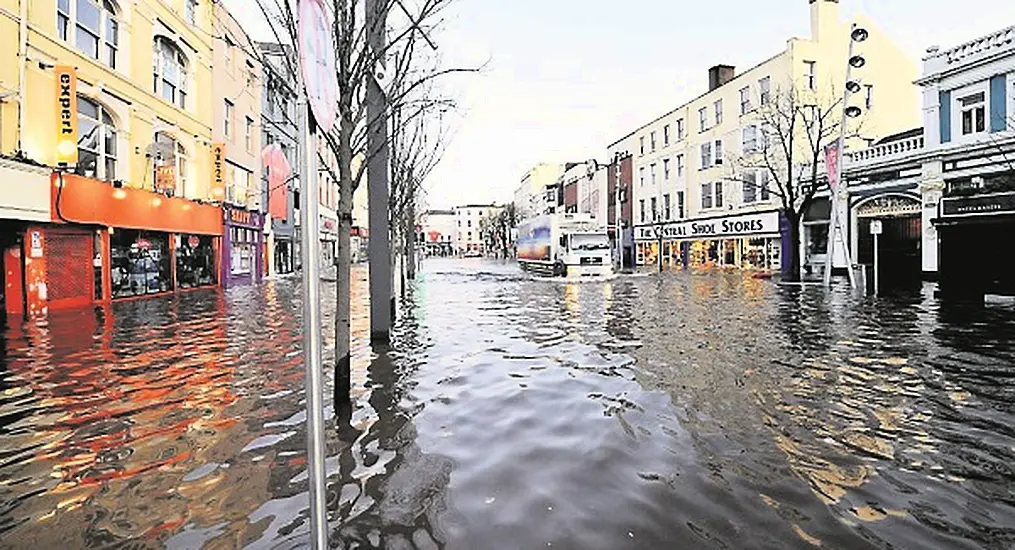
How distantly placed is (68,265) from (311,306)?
19236 millimetres

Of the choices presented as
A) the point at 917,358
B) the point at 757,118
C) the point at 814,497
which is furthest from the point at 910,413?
the point at 757,118

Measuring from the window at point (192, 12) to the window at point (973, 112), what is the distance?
30402mm

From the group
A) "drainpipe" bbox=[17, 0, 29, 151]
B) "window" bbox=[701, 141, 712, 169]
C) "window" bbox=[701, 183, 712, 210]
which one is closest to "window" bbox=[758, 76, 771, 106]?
"window" bbox=[701, 141, 712, 169]

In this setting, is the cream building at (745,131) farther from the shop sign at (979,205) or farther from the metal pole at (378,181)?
the metal pole at (378,181)

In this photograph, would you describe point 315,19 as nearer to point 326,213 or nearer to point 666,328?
point 666,328

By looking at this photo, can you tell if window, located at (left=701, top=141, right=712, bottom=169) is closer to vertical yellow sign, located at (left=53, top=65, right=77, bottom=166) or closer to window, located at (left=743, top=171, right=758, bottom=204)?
window, located at (left=743, top=171, right=758, bottom=204)

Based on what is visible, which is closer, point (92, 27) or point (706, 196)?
point (92, 27)

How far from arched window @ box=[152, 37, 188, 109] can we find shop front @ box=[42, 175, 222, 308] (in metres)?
3.98

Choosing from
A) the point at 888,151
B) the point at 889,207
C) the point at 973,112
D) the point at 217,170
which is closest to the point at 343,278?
the point at 217,170

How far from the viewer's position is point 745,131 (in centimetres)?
4303

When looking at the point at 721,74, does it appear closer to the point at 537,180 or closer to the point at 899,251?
the point at 899,251

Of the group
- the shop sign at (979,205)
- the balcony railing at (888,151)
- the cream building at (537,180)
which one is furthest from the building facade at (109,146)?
the cream building at (537,180)

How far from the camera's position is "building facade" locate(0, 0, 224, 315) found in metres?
16.2

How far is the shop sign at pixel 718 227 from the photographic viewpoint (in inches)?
1593
